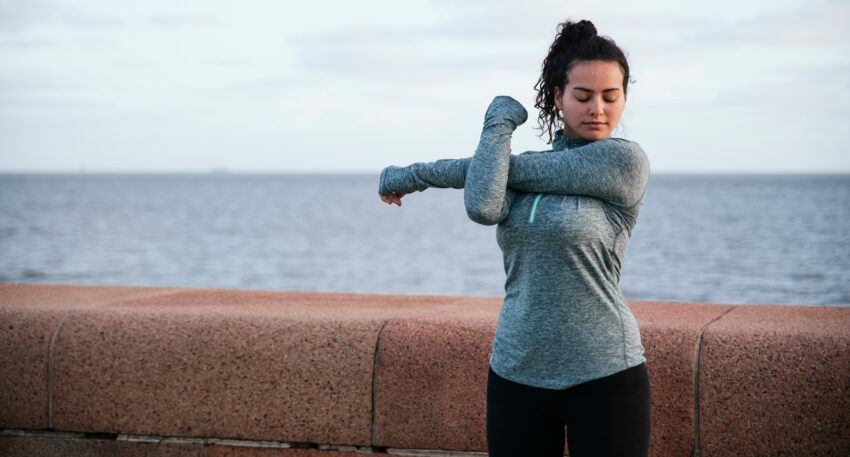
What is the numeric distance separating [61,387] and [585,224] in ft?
8.75

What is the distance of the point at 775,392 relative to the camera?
134 inches

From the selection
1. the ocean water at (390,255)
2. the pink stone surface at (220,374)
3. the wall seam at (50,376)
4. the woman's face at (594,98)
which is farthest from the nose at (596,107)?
the ocean water at (390,255)

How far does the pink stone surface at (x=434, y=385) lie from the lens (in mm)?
3709

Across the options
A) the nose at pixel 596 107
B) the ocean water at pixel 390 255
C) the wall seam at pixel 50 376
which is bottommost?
the ocean water at pixel 390 255

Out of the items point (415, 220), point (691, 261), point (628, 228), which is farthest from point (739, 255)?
point (628, 228)

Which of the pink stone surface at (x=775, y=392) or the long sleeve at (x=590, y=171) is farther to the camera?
the pink stone surface at (x=775, y=392)

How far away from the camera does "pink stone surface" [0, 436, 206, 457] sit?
3.97 metres

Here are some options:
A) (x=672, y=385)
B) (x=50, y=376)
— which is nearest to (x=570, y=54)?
(x=672, y=385)

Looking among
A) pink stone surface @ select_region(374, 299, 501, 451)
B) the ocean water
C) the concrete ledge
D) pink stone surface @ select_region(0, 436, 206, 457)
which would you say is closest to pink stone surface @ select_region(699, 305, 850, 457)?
the concrete ledge

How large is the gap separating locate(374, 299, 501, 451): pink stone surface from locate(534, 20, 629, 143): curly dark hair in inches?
47.2

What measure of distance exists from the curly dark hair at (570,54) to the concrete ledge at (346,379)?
1200mm

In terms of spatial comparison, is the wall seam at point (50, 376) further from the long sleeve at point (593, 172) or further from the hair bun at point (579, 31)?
the hair bun at point (579, 31)

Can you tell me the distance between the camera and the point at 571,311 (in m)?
2.44

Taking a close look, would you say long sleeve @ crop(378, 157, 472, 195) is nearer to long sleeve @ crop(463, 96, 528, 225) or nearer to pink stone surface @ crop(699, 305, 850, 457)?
long sleeve @ crop(463, 96, 528, 225)
